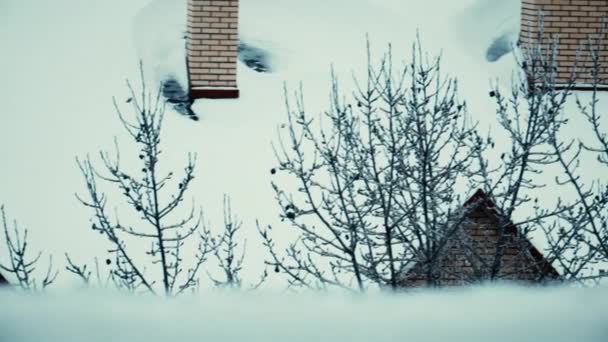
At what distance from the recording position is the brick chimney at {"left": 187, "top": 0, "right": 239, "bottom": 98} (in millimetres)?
9992

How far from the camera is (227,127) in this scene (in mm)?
9953

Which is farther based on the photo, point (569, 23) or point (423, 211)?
point (569, 23)

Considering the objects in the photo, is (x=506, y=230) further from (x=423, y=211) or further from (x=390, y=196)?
(x=390, y=196)

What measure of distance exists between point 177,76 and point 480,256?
12.6 ft

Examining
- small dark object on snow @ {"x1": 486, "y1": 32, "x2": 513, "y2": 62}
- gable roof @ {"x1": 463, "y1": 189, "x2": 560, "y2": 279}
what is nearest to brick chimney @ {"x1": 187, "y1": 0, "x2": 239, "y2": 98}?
small dark object on snow @ {"x1": 486, "y1": 32, "x2": 513, "y2": 62}

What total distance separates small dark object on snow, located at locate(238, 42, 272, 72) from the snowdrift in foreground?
995cm

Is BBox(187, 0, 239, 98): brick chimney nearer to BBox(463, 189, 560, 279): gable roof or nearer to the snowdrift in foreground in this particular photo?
BBox(463, 189, 560, 279): gable roof

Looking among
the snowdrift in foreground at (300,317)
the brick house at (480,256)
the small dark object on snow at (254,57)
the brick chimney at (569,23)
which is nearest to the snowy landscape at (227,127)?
the small dark object on snow at (254,57)

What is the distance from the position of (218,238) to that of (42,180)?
153 cm

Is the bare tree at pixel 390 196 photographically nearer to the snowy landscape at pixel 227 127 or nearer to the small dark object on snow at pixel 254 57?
the snowy landscape at pixel 227 127

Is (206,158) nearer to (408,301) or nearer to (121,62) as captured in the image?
(121,62)

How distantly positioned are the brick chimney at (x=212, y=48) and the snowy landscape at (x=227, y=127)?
0.18 m

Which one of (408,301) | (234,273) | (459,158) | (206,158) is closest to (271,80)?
(206,158)

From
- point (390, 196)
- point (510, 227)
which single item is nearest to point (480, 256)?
point (510, 227)
